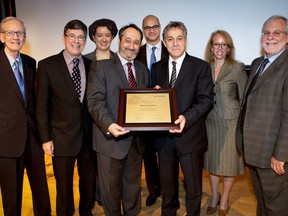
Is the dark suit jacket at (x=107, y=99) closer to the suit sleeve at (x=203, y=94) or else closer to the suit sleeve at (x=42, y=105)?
the suit sleeve at (x=42, y=105)

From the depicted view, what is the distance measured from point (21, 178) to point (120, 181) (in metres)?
0.74

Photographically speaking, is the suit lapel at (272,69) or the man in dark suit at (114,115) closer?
the suit lapel at (272,69)

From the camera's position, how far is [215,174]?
241cm

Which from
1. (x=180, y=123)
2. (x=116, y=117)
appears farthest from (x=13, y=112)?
(x=180, y=123)

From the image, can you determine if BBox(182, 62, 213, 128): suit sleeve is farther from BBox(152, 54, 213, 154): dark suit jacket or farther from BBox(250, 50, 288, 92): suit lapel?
BBox(250, 50, 288, 92): suit lapel

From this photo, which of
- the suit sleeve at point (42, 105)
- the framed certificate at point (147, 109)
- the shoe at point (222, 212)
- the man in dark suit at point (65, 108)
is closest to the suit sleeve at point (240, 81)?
the framed certificate at point (147, 109)

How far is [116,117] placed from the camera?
6.31ft

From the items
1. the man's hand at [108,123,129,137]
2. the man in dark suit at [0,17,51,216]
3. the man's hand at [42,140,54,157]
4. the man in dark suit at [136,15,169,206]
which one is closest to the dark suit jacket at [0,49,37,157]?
the man in dark suit at [0,17,51,216]

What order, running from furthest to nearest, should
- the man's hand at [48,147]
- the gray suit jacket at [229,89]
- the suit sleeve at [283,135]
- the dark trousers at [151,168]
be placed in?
the dark trousers at [151,168], the gray suit jacket at [229,89], the man's hand at [48,147], the suit sleeve at [283,135]

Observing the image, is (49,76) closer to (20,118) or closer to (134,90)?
(20,118)

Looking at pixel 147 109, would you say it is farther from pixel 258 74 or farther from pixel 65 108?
pixel 258 74

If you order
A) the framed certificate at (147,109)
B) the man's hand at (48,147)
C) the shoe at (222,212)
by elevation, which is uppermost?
the framed certificate at (147,109)

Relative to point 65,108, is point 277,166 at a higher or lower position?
lower

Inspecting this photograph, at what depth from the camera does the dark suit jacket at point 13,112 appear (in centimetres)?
192
